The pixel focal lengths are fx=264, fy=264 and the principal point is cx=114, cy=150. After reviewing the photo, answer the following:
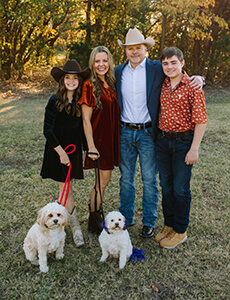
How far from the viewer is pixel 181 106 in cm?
255

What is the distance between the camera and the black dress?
276 centimetres

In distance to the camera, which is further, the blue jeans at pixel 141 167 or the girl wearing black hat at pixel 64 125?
the blue jeans at pixel 141 167

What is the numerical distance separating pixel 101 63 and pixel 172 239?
6.91ft

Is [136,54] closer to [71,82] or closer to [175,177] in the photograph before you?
[71,82]

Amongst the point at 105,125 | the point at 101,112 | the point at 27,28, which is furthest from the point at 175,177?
the point at 27,28

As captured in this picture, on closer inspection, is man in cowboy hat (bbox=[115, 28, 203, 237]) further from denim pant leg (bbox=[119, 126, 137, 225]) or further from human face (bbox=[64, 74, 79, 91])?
human face (bbox=[64, 74, 79, 91])

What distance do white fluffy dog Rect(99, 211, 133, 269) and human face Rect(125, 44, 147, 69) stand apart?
1.58 metres

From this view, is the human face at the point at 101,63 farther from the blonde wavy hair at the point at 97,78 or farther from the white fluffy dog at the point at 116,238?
the white fluffy dog at the point at 116,238

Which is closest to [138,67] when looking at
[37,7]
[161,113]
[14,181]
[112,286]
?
[161,113]

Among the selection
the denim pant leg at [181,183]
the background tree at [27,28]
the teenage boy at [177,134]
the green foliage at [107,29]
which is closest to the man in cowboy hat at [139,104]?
the teenage boy at [177,134]

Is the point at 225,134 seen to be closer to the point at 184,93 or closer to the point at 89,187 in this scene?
the point at 89,187

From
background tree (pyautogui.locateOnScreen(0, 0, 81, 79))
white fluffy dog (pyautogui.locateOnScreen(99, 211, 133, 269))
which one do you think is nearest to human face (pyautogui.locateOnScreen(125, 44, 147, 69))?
white fluffy dog (pyautogui.locateOnScreen(99, 211, 133, 269))

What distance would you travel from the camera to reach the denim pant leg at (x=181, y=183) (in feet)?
8.71

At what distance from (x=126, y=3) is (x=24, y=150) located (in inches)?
445
